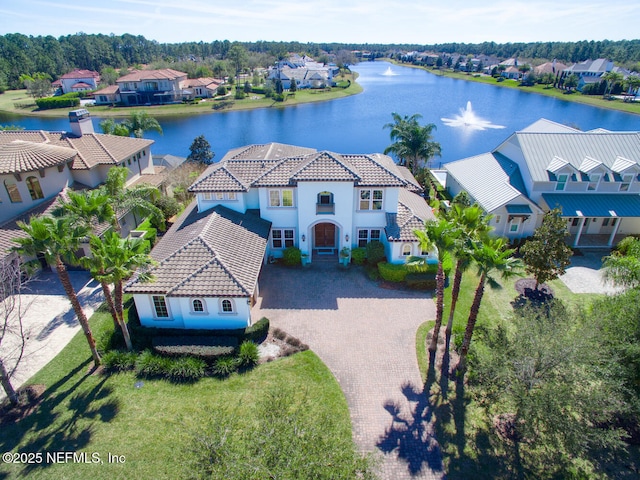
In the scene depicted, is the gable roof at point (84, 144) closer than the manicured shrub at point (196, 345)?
No

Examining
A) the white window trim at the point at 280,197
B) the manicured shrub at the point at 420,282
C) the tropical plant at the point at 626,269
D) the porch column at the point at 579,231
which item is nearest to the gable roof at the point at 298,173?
the white window trim at the point at 280,197

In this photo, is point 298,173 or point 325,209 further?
point 325,209

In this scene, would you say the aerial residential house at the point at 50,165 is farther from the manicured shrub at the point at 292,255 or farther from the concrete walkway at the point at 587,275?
the concrete walkway at the point at 587,275

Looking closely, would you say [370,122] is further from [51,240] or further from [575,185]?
[51,240]

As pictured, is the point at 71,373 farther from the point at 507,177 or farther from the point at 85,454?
the point at 507,177

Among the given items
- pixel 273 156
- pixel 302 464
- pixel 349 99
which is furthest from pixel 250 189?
pixel 349 99

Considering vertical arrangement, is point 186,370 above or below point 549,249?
below

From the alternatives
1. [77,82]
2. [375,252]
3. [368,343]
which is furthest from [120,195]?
[77,82]
